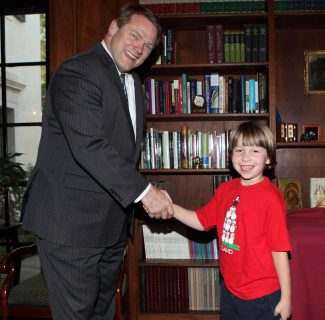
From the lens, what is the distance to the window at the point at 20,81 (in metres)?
3.29

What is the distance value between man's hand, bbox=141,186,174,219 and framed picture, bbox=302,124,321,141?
144 cm

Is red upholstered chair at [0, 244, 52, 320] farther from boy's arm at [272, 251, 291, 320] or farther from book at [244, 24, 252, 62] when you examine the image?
book at [244, 24, 252, 62]

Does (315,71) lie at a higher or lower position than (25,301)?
higher

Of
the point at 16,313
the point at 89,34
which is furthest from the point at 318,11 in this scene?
the point at 16,313

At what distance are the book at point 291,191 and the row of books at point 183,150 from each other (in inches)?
17.7

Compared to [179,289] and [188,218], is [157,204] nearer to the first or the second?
[188,218]

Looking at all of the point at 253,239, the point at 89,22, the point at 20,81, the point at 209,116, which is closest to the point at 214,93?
the point at 209,116

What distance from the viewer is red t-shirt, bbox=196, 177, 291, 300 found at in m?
1.60

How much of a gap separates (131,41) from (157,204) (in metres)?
0.68

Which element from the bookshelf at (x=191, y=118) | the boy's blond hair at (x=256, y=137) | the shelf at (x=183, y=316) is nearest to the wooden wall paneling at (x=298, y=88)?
the bookshelf at (x=191, y=118)

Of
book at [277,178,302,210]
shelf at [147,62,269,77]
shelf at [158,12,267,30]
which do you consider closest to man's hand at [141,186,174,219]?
shelf at [147,62,269,77]

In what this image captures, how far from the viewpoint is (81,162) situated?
1491mm

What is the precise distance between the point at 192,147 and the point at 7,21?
1.83 m

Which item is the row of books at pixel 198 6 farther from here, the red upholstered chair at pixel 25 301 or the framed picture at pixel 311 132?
the red upholstered chair at pixel 25 301
